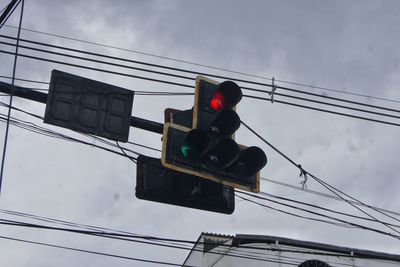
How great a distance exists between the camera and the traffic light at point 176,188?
7.27 meters

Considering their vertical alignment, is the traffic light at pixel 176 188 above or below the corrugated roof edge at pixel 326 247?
below

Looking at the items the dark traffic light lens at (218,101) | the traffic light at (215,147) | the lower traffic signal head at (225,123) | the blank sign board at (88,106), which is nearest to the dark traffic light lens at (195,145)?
the traffic light at (215,147)

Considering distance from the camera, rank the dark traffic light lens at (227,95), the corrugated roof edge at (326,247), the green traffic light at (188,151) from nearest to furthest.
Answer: the green traffic light at (188,151)
the dark traffic light lens at (227,95)
the corrugated roof edge at (326,247)

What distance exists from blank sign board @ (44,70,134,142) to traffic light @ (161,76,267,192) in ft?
2.06

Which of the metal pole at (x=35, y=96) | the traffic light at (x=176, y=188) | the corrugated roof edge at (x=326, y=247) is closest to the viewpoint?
the metal pole at (x=35, y=96)

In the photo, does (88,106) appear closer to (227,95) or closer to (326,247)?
(227,95)

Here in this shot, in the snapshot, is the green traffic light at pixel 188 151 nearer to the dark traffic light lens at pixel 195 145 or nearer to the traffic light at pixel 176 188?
the dark traffic light lens at pixel 195 145

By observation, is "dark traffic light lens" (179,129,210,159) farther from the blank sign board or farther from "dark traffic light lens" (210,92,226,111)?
the blank sign board

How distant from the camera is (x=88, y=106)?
23.3ft

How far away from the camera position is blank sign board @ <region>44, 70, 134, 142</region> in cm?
691

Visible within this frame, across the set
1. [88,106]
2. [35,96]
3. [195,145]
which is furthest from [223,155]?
[35,96]

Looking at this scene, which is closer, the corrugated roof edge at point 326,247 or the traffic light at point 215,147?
the traffic light at point 215,147

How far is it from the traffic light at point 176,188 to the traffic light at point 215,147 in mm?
298

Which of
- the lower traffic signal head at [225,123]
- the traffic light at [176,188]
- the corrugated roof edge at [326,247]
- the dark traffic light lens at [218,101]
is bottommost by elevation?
the traffic light at [176,188]
